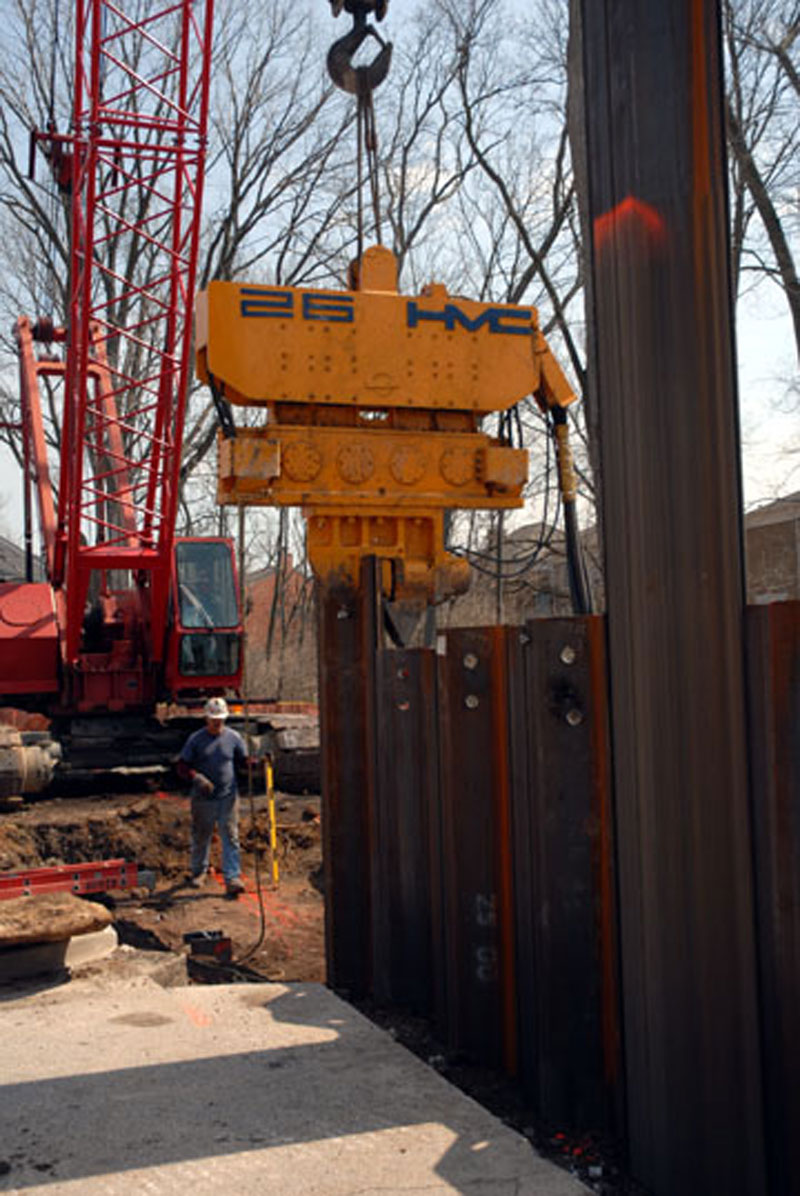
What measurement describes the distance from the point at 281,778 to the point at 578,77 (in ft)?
35.0

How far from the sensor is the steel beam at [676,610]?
9.80 ft

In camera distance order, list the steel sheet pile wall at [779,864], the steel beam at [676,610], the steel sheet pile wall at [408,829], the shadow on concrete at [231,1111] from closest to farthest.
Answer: the steel sheet pile wall at [779,864] < the steel beam at [676,610] < the shadow on concrete at [231,1111] < the steel sheet pile wall at [408,829]

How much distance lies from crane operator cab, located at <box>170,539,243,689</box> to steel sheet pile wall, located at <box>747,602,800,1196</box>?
12.2 m

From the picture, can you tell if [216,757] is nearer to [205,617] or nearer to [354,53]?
[205,617]

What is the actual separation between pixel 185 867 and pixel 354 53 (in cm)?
762

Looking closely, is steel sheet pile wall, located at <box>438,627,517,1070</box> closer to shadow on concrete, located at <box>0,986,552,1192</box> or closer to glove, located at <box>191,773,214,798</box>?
shadow on concrete, located at <box>0,986,552,1192</box>

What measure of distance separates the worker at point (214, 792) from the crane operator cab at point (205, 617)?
4.39 metres

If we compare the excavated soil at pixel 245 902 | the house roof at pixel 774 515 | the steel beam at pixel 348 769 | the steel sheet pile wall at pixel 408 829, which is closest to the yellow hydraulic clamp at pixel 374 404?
the steel beam at pixel 348 769

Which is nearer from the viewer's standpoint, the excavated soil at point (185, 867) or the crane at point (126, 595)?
the excavated soil at point (185, 867)

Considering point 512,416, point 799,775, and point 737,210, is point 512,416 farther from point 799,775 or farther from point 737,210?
point 737,210

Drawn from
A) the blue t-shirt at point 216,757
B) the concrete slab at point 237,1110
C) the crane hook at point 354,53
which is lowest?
the concrete slab at point 237,1110

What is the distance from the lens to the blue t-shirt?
1034 cm

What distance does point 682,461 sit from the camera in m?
3.11

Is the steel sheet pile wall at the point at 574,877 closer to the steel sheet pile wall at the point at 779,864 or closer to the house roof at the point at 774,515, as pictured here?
the steel sheet pile wall at the point at 779,864
